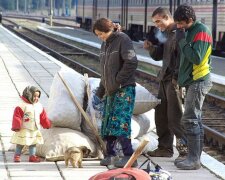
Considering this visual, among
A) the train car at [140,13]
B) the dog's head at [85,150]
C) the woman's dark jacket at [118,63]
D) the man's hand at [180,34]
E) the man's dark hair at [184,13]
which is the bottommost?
the train car at [140,13]

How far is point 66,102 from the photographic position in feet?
26.7

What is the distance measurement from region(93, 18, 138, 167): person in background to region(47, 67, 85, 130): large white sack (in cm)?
57

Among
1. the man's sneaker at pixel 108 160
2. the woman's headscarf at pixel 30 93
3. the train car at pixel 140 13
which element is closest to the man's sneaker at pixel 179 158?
the man's sneaker at pixel 108 160

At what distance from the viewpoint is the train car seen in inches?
1042

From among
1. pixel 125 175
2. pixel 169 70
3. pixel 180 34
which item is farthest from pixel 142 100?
pixel 125 175

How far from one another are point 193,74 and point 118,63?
72 centimetres

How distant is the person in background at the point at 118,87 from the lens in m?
7.50

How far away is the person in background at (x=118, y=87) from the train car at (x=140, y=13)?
23.9ft

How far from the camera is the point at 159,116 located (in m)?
8.13

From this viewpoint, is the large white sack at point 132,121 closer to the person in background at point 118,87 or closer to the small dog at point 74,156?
the person in background at point 118,87

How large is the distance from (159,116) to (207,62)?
96cm

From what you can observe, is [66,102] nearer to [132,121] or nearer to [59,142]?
[59,142]

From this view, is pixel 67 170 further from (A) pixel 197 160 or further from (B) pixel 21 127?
(A) pixel 197 160

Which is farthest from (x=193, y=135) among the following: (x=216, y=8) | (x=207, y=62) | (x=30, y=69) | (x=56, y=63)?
(x=216, y=8)
